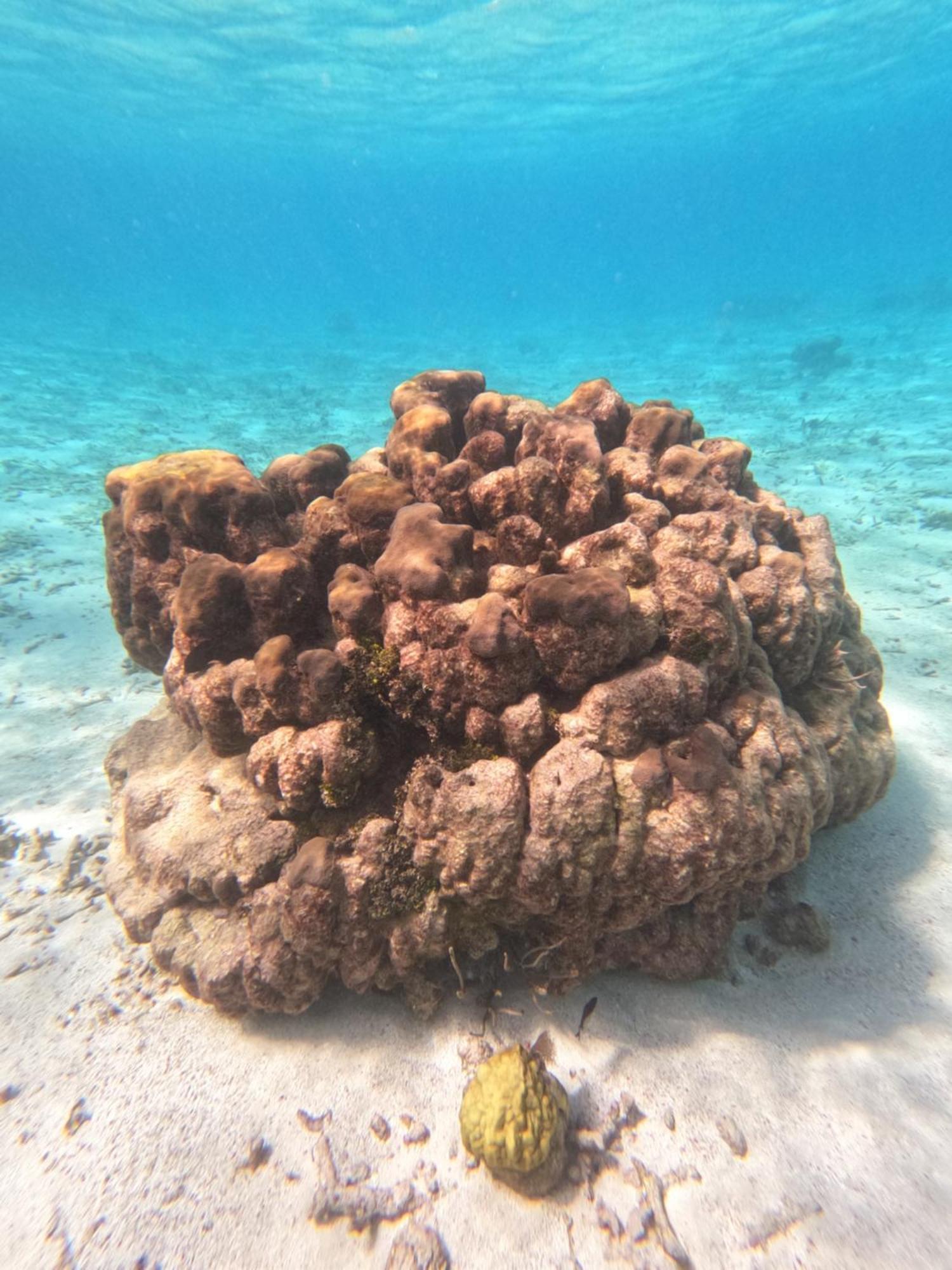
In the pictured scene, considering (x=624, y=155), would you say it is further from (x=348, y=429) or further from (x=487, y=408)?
(x=487, y=408)

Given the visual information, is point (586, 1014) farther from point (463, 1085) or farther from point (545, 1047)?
point (463, 1085)

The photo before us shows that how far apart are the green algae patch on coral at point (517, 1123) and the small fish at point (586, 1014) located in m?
0.44

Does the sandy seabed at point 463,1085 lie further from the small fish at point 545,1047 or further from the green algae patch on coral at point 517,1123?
the green algae patch on coral at point 517,1123

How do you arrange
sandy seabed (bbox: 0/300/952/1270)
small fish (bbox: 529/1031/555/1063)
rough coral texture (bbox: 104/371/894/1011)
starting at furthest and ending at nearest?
1. small fish (bbox: 529/1031/555/1063)
2. rough coral texture (bbox: 104/371/894/1011)
3. sandy seabed (bbox: 0/300/952/1270)

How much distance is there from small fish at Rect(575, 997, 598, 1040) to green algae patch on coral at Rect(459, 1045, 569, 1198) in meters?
0.44

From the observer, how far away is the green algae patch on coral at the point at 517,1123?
11.6 feet

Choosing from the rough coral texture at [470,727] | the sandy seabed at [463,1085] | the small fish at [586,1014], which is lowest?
the sandy seabed at [463,1085]

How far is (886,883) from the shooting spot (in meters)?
5.20

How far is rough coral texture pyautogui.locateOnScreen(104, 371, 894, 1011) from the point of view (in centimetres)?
373

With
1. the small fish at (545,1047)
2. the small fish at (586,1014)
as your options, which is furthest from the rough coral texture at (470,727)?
the small fish at (545,1047)

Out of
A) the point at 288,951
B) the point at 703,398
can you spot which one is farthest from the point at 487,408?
the point at 703,398

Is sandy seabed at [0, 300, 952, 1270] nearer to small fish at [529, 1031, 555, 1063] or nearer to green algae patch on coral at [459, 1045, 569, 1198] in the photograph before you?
small fish at [529, 1031, 555, 1063]

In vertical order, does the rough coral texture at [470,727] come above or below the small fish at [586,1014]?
above

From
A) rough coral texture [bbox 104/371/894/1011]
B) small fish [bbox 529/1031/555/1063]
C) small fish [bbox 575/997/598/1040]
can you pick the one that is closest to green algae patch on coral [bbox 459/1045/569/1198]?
small fish [bbox 529/1031/555/1063]
